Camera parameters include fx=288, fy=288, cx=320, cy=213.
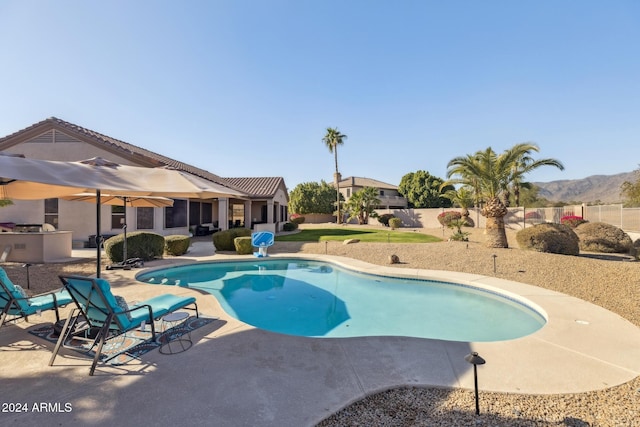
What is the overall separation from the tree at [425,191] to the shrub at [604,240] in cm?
3477

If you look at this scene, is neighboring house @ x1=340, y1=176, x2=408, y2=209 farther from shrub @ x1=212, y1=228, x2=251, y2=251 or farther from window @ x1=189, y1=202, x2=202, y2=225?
shrub @ x1=212, y1=228, x2=251, y2=251

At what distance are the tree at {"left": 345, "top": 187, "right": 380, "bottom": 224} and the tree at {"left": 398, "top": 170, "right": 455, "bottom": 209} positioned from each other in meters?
16.1

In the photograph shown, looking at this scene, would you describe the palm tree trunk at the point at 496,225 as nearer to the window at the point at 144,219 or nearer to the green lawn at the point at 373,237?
the green lawn at the point at 373,237

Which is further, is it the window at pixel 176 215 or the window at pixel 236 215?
the window at pixel 236 215

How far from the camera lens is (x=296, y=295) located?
9.45 meters

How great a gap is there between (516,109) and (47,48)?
22.7 meters

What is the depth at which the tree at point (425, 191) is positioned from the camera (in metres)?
51.0

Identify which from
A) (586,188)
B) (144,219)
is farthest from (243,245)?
(586,188)

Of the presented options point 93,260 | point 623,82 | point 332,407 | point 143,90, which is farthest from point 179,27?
point 623,82

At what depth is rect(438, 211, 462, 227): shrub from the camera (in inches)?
1261

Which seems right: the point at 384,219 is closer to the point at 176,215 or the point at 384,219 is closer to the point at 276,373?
the point at 176,215

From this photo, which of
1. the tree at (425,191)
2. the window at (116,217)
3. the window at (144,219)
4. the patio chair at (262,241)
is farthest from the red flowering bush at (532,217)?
the window at (116,217)

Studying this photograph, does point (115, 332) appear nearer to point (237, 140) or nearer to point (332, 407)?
point (332, 407)

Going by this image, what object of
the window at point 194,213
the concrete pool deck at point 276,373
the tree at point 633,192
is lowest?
the concrete pool deck at point 276,373
